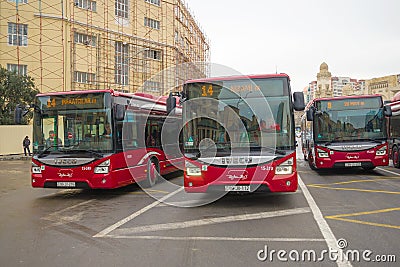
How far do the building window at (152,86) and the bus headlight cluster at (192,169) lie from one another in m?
25.4

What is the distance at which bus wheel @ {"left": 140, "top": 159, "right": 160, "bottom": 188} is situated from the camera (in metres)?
12.0

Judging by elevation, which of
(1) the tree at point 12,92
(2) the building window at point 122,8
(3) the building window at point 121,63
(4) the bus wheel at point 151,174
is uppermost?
(2) the building window at point 122,8

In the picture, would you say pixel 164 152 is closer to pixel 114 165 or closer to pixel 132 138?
pixel 132 138

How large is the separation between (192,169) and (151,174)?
13.0 ft

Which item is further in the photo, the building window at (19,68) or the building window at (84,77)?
the building window at (84,77)

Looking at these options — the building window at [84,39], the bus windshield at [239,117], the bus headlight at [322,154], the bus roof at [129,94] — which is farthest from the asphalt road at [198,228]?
the building window at [84,39]

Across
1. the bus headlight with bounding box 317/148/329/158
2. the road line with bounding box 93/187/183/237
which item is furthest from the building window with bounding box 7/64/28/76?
the road line with bounding box 93/187/183/237

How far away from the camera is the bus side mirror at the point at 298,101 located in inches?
328

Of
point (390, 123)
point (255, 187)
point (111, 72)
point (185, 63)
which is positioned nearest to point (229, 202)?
point (255, 187)

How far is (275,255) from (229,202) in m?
3.87

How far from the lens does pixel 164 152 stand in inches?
542

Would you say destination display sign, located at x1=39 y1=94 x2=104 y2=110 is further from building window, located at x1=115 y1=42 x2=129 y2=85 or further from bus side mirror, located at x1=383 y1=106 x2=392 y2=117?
building window, located at x1=115 y1=42 x2=129 y2=85

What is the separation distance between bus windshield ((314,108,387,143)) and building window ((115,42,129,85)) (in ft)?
80.4

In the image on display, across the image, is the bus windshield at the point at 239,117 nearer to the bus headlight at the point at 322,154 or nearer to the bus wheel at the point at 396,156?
the bus headlight at the point at 322,154
